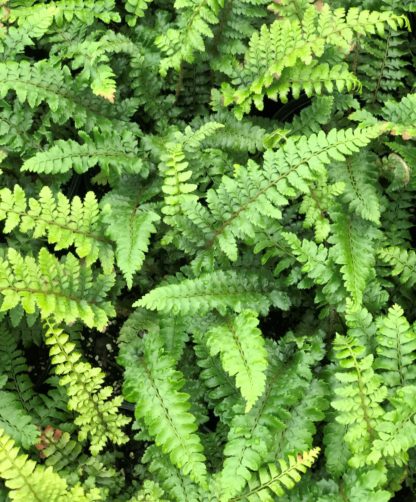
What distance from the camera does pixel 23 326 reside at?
10.8 feet

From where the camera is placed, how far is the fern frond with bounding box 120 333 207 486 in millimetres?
2504

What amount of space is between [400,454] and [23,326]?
2.10m

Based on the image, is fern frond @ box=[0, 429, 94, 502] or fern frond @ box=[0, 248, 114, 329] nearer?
fern frond @ box=[0, 429, 94, 502]

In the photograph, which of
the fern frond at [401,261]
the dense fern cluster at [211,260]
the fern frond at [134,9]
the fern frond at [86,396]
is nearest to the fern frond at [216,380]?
the dense fern cluster at [211,260]

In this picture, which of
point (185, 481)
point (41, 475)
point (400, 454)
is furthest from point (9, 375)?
point (400, 454)

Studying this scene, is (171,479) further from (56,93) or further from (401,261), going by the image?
(56,93)

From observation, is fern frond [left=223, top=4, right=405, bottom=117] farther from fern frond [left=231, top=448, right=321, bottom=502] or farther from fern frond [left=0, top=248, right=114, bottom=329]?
fern frond [left=231, top=448, right=321, bottom=502]

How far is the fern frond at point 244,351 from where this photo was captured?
2432 mm

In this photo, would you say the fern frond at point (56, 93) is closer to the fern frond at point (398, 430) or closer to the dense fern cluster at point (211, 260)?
the dense fern cluster at point (211, 260)

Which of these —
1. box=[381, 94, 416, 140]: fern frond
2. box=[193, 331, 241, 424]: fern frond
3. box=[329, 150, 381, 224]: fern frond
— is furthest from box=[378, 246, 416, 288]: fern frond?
box=[193, 331, 241, 424]: fern frond

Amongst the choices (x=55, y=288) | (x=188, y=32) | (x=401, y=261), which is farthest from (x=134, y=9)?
(x=401, y=261)

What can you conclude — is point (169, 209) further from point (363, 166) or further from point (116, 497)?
point (116, 497)

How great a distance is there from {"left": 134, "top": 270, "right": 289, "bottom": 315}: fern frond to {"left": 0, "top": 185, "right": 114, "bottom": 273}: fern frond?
44 centimetres

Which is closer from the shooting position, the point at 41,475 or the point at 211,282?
the point at 41,475
